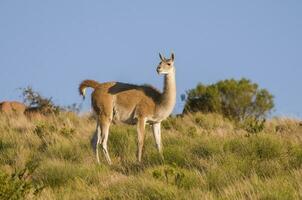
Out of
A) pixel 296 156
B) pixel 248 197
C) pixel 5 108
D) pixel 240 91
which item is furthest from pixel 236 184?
pixel 240 91

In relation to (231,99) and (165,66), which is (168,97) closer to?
(165,66)

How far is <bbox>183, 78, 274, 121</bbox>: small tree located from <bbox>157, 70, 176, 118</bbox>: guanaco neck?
897 cm

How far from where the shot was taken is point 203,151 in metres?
13.8

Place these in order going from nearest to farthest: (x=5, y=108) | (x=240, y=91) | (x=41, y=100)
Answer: (x=5, y=108) → (x=41, y=100) → (x=240, y=91)

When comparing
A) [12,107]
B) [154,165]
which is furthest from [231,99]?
[154,165]

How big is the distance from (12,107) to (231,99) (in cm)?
876

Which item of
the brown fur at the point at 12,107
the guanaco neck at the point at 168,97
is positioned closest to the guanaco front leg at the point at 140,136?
the guanaco neck at the point at 168,97

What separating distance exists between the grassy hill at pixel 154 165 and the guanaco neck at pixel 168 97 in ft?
2.15

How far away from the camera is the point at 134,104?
15812 mm

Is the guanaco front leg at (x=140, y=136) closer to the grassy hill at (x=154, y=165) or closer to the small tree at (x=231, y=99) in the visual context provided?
the grassy hill at (x=154, y=165)

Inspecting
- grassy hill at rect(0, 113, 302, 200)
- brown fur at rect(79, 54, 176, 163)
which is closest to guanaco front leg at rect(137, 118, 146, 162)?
brown fur at rect(79, 54, 176, 163)

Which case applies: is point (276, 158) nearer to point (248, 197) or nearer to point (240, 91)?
point (248, 197)

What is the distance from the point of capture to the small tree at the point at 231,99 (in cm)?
2661

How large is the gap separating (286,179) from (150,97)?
5713mm
